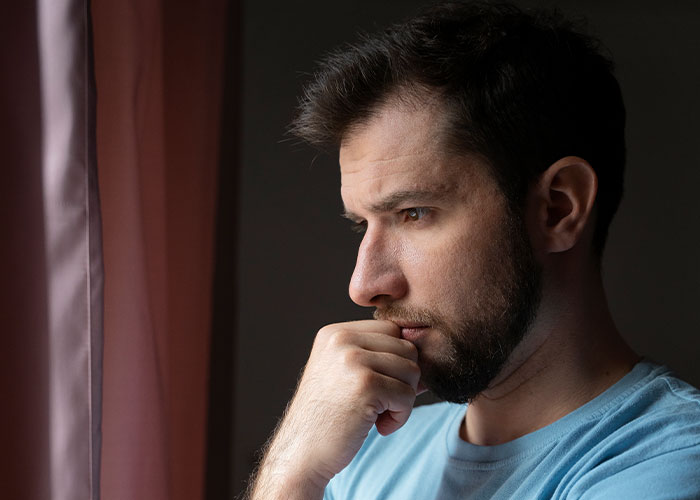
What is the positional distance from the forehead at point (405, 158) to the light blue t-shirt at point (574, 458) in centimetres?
37

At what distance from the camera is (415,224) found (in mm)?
1029

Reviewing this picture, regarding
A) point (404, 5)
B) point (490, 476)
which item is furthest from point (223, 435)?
point (404, 5)

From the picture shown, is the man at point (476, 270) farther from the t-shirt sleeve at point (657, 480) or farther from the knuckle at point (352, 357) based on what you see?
the t-shirt sleeve at point (657, 480)

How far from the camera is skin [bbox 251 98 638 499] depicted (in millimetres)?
981

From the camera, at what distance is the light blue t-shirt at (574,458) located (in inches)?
32.1

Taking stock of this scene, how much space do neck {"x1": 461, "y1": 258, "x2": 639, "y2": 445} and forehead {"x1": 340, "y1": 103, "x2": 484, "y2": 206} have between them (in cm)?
23

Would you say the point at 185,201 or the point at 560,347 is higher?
the point at 185,201

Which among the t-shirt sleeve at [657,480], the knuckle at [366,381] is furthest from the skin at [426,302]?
the t-shirt sleeve at [657,480]

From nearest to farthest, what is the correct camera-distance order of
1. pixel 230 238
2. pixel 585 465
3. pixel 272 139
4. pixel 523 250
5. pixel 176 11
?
pixel 585 465 → pixel 523 250 → pixel 176 11 → pixel 230 238 → pixel 272 139

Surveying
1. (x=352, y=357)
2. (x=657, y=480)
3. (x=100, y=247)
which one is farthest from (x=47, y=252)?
(x=657, y=480)

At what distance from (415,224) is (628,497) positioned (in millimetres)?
450

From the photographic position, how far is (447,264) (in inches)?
39.4

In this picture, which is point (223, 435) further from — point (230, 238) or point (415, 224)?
point (415, 224)

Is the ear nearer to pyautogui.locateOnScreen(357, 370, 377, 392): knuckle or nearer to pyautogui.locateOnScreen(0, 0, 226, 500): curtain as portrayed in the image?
pyautogui.locateOnScreen(357, 370, 377, 392): knuckle
